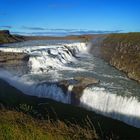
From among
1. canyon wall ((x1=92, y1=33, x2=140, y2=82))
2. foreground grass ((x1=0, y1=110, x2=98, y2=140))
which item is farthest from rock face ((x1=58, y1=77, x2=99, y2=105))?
foreground grass ((x1=0, y1=110, x2=98, y2=140))

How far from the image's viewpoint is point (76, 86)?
22156 millimetres

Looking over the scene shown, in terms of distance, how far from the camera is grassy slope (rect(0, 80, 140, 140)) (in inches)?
581

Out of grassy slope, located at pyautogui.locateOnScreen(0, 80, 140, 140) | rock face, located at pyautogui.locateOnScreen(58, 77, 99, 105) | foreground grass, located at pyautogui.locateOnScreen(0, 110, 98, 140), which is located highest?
foreground grass, located at pyautogui.locateOnScreen(0, 110, 98, 140)

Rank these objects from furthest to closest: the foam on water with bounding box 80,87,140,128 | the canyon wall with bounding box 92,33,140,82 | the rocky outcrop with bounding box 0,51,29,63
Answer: the rocky outcrop with bounding box 0,51,29,63, the canyon wall with bounding box 92,33,140,82, the foam on water with bounding box 80,87,140,128

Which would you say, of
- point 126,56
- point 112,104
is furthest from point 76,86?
point 126,56

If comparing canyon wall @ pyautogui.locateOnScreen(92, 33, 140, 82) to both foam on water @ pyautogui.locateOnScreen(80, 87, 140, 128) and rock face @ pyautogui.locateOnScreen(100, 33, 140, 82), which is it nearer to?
rock face @ pyautogui.locateOnScreen(100, 33, 140, 82)

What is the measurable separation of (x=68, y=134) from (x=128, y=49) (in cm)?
3882

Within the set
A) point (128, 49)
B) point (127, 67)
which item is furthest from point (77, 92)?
point (128, 49)

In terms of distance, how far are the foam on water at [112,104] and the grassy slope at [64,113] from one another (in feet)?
2.69

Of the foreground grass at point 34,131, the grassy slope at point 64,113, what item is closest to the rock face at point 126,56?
the grassy slope at point 64,113

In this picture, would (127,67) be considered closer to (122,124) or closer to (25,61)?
→ (25,61)

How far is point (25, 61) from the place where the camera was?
34.7 m

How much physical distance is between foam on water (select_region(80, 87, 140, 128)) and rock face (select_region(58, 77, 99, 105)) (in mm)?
397

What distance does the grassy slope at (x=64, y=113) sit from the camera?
14.8 metres
